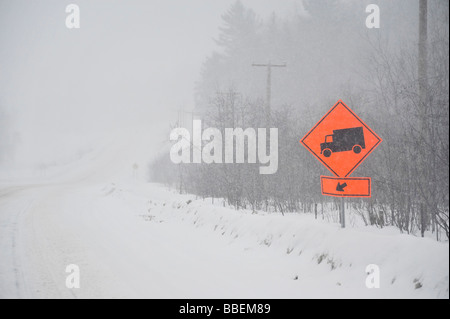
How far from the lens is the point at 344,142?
6121mm

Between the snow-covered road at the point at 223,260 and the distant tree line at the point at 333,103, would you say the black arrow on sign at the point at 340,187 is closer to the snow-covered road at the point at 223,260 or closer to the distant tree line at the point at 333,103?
the snow-covered road at the point at 223,260

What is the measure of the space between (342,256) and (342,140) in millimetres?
2219

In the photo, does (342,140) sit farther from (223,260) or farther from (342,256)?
(223,260)

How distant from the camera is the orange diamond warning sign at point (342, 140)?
5953mm

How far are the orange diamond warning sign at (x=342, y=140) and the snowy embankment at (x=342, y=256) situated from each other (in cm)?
132

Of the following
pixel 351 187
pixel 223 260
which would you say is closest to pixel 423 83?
pixel 351 187

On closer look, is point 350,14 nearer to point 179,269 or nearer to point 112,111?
point 179,269

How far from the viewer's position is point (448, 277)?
3.97 meters

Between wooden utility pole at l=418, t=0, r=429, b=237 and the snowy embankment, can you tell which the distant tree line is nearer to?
wooden utility pole at l=418, t=0, r=429, b=237

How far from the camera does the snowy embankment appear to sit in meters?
4.23

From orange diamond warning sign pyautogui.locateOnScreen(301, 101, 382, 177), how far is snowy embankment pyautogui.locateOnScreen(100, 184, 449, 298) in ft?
4.31

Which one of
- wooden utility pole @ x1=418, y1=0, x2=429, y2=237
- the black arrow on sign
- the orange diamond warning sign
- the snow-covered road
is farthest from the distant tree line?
the snow-covered road
